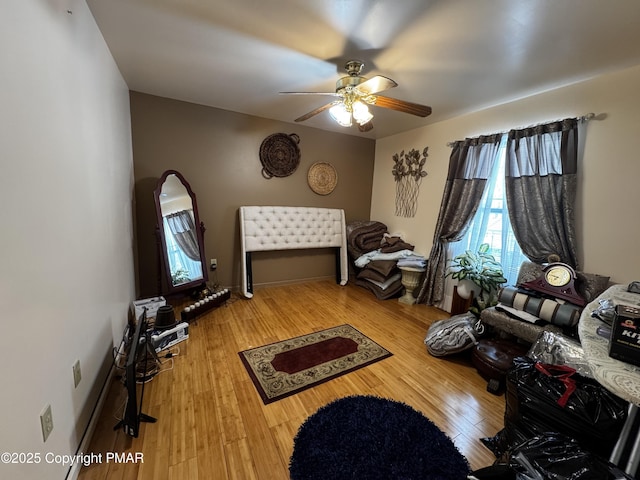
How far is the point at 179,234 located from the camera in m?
2.93

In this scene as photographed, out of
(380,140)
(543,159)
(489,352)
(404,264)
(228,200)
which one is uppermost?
(380,140)

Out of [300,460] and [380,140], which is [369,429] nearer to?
[300,460]

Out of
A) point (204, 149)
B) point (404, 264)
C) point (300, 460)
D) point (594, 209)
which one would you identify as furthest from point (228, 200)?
point (594, 209)

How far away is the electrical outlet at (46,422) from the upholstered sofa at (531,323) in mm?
2912

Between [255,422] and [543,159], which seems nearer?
[255,422]

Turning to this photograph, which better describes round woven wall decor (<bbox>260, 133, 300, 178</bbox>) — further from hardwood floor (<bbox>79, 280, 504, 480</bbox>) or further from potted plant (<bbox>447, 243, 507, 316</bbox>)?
potted plant (<bbox>447, 243, 507, 316</bbox>)

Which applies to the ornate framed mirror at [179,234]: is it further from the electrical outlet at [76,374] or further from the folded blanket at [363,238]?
the folded blanket at [363,238]

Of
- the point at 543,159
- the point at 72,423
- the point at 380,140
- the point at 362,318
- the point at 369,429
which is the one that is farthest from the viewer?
the point at 380,140

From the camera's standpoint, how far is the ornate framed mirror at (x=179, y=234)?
2.76 m

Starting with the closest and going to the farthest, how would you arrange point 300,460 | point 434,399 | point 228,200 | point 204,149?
point 300,460, point 434,399, point 204,149, point 228,200

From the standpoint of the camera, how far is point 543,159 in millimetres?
2322

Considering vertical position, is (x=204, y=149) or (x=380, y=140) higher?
(x=380, y=140)

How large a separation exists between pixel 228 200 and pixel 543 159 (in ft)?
11.6

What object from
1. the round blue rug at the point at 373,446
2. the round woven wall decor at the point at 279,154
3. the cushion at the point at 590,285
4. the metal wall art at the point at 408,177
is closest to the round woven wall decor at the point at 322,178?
the round woven wall decor at the point at 279,154
